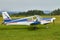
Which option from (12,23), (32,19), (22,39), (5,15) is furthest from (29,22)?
(22,39)

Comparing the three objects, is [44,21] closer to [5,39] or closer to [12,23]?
[12,23]

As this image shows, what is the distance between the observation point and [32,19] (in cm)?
2228

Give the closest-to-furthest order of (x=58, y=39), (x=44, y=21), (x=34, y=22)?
(x=58, y=39)
(x=34, y=22)
(x=44, y=21)

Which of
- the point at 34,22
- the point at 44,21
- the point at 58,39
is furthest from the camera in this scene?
the point at 44,21

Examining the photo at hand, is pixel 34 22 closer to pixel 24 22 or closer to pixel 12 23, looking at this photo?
pixel 24 22

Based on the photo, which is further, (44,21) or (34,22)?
(44,21)

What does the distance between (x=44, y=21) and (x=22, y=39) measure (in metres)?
12.3

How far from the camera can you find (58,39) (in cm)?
1208

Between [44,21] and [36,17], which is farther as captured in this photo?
[44,21]

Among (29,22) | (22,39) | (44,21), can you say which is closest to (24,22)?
(29,22)

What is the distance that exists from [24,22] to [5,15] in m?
3.50

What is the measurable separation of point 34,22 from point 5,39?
395 inches

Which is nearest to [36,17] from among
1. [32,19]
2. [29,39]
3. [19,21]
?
[32,19]

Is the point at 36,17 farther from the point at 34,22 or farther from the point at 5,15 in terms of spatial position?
the point at 5,15
